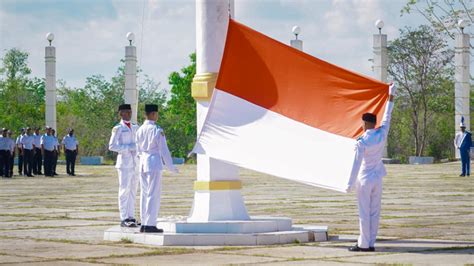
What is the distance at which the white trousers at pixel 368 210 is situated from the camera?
44.8 ft

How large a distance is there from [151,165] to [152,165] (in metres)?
0.01

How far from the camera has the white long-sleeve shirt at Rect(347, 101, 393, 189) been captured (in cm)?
1368

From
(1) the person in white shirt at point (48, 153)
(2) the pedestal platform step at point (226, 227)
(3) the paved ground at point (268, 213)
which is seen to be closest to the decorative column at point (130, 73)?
(1) the person in white shirt at point (48, 153)

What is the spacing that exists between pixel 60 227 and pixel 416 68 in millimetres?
53191

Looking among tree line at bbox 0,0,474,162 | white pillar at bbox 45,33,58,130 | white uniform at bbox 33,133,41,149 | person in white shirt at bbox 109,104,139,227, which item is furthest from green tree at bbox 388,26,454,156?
person in white shirt at bbox 109,104,139,227

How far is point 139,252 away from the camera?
45.0 ft

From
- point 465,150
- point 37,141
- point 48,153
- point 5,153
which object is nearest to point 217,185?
→ point 465,150

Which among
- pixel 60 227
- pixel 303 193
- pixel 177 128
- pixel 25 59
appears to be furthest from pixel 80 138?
pixel 60 227

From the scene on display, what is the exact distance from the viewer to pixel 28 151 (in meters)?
43.6

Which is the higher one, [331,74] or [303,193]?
[331,74]

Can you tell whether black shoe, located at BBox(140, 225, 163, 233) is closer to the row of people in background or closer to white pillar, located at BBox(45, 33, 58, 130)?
the row of people in background

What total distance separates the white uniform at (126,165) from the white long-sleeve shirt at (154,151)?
5.08ft

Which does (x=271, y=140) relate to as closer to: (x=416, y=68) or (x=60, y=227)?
(x=60, y=227)

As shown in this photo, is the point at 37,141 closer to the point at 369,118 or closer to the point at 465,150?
the point at 465,150
